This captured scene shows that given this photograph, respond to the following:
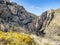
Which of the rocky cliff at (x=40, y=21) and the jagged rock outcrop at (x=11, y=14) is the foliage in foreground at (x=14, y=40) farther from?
the jagged rock outcrop at (x=11, y=14)

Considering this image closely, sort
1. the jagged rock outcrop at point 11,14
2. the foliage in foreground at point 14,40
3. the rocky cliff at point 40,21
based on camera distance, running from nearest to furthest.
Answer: the foliage in foreground at point 14,40, the rocky cliff at point 40,21, the jagged rock outcrop at point 11,14

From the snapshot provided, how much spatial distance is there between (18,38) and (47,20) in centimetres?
15105

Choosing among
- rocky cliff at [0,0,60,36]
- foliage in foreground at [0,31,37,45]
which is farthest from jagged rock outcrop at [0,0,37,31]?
foliage in foreground at [0,31,37,45]

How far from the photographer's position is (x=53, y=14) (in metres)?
157

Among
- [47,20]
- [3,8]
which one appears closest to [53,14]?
[47,20]

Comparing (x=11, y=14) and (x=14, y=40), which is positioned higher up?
(x=14, y=40)

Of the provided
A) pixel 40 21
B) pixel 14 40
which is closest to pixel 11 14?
pixel 40 21

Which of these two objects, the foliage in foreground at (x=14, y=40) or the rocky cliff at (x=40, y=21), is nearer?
the foliage in foreground at (x=14, y=40)

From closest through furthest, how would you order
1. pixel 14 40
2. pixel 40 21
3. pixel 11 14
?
pixel 14 40 → pixel 11 14 → pixel 40 21

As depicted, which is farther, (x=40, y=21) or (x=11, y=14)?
(x=40, y=21)

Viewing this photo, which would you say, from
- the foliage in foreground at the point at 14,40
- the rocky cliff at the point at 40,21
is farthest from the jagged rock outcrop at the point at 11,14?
the foliage in foreground at the point at 14,40

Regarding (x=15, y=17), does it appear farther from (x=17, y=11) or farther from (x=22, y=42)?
(x=22, y=42)

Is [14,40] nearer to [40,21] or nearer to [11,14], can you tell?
[11,14]

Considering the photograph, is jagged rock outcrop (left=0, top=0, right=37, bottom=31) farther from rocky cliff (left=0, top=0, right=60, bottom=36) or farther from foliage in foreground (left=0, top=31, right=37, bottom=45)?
foliage in foreground (left=0, top=31, right=37, bottom=45)
